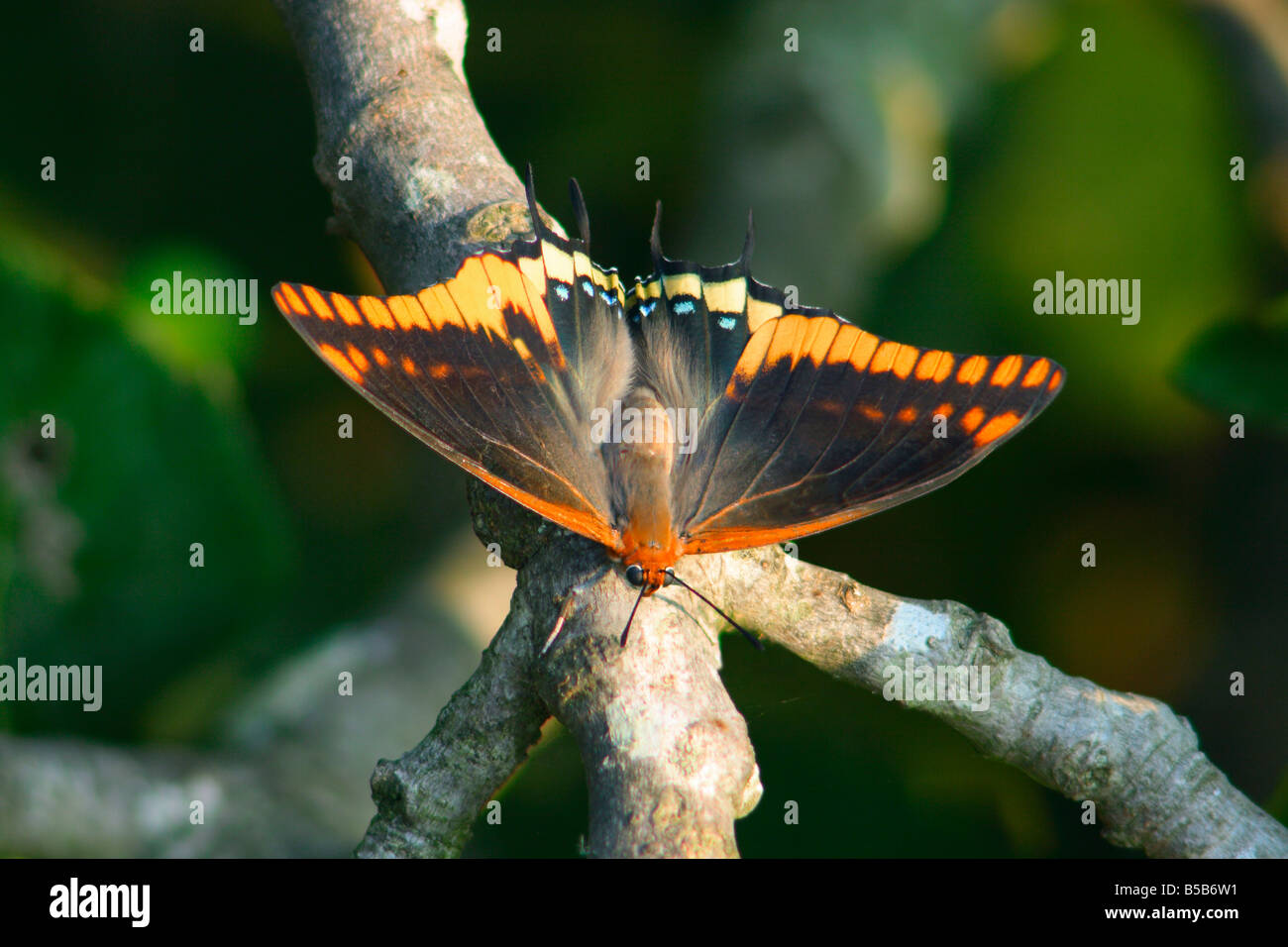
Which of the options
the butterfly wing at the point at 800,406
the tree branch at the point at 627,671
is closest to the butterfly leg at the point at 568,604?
the tree branch at the point at 627,671

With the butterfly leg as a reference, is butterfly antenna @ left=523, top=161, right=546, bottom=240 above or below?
above

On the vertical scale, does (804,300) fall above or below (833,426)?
above

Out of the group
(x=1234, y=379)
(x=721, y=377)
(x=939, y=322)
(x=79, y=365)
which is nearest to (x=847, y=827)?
(x=721, y=377)

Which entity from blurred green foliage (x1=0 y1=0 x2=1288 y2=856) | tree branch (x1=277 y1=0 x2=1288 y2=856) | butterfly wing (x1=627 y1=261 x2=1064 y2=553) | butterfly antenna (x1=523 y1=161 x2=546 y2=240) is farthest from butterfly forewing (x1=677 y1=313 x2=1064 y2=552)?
blurred green foliage (x1=0 y1=0 x2=1288 y2=856)

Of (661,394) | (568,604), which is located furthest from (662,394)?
(568,604)

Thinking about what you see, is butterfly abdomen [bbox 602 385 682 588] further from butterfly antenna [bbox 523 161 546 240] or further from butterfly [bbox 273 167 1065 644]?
butterfly antenna [bbox 523 161 546 240]

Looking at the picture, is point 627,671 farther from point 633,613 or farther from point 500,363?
point 500,363
